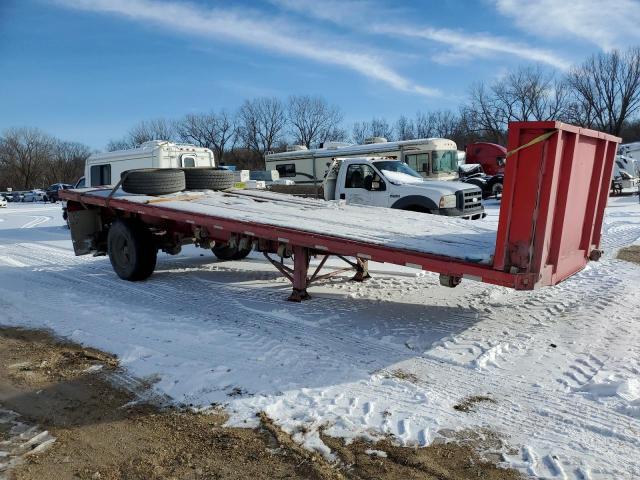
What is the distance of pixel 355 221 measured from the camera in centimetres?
677

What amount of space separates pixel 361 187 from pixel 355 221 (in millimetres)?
4699

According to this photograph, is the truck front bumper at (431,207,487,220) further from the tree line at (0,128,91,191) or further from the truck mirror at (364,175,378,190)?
the tree line at (0,128,91,191)

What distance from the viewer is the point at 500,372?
440 centimetres

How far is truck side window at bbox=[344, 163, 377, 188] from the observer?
11.3 metres

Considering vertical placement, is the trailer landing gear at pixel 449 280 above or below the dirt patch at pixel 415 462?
above

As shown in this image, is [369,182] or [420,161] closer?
[369,182]

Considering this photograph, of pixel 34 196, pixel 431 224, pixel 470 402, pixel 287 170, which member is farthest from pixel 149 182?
pixel 34 196

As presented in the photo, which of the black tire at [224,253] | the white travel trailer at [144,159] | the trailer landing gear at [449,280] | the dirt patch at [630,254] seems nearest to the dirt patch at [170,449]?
the trailer landing gear at [449,280]

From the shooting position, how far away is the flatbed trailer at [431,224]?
4.30m

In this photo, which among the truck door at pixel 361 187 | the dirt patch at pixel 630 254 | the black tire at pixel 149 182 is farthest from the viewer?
the truck door at pixel 361 187

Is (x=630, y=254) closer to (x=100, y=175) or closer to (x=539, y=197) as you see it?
(x=539, y=197)

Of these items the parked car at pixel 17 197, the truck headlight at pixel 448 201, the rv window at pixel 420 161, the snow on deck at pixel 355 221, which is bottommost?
the parked car at pixel 17 197

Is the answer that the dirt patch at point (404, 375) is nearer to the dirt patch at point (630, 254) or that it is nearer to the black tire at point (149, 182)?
the black tire at point (149, 182)

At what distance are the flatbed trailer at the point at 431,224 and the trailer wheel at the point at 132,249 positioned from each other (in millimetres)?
87
